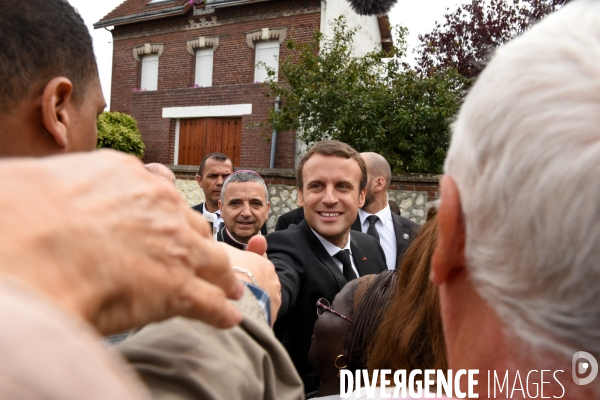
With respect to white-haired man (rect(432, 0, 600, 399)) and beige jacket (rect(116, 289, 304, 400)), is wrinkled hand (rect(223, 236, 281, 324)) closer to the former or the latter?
beige jacket (rect(116, 289, 304, 400))

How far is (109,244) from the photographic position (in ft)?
1.65

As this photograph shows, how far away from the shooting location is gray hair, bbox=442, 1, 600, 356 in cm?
69

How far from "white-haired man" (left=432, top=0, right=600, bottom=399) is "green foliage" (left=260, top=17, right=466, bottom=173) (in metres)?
9.80

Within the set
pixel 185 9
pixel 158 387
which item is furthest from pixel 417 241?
pixel 185 9

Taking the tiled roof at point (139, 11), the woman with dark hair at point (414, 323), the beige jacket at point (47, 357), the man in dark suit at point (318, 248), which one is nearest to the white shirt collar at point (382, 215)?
the man in dark suit at point (318, 248)

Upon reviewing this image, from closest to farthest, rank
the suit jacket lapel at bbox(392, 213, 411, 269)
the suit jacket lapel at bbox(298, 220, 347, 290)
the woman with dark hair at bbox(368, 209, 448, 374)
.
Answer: the woman with dark hair at bbox(368, 209, 448, 374) < the suit jacket lapel at bbox(298, 220, 347, 290) < the suit jacket lapel at bbox(392, 213, 411, 269)

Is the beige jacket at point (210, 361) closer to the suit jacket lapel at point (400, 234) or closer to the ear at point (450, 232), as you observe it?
the ear at point (450, 232)

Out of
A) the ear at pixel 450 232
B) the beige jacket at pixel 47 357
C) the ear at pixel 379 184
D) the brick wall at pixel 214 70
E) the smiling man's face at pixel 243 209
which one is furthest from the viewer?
the brick wall at pixel 214 70

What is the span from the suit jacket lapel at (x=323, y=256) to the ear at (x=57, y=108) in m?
1.83

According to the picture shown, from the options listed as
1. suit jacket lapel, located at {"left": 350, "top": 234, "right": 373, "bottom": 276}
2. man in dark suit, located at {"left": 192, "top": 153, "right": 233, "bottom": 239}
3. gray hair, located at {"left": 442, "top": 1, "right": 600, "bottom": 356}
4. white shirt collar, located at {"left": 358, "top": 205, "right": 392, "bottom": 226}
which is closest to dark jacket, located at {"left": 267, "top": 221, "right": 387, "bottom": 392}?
suit jacket lapel, located at {"left": 350, "top": 234, "right": 373, "bottom": 276}

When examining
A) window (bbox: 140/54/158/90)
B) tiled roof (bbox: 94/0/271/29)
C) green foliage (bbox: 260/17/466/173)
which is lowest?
green foliage (bbox: 260/17/466/173)

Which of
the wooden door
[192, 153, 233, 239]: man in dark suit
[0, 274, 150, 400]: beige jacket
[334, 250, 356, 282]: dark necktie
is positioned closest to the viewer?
[0, 274, 150, 400]: beige jacket

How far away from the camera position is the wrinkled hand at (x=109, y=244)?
44 centimetres

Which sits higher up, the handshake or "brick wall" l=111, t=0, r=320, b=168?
"brick wall" l=111, t=0, r=320, b=168
